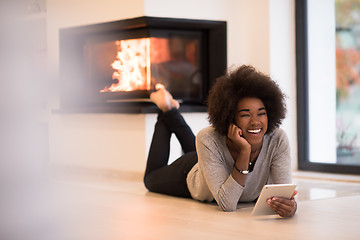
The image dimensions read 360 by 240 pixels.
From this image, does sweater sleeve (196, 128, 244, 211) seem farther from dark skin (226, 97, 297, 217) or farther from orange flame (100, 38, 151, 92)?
orange flame (100, 38, 151, 92)

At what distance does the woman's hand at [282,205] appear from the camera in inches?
71.8

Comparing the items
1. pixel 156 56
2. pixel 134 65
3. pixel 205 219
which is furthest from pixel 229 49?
pixel 205 219

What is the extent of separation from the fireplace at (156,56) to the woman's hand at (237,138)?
1.66 metres

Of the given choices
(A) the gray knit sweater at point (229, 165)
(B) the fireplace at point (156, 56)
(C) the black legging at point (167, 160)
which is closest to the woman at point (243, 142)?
(A) the gray knit sweater at point (229, 165)

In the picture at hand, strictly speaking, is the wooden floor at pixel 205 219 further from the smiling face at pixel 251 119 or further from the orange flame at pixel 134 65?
the orange flame at pixel 134 65

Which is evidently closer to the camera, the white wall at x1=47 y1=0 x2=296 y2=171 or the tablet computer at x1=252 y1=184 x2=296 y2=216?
the tablet computer at x1=252 y1=184 x2=296 y2=216

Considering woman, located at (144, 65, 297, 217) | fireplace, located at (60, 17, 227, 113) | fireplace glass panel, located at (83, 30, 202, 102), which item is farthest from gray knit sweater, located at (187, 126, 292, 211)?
fireplace glass panel, located at (83, 30, 202, 102)

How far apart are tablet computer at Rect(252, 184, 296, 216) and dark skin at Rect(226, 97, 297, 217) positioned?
0.03m

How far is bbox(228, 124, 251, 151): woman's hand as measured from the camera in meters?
1.89

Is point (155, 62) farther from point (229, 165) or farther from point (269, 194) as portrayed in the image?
point (269, 194)

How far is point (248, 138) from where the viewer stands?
6.46 feet

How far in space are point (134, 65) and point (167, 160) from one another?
1264 mm

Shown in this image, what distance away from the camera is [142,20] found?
140 inches

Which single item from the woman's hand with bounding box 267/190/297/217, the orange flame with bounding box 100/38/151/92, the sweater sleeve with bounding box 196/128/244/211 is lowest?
the woman's hand with bounding box 267/190/297/217
